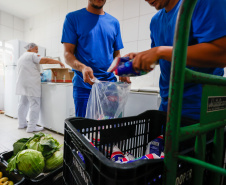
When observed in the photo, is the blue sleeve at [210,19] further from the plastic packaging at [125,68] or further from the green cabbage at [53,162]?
the green cabbage at [53,162]

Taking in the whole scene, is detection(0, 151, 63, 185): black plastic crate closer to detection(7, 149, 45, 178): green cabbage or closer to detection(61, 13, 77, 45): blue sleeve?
detection(7, 149, 45, 178): green cabbage

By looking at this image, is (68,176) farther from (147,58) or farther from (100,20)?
(100,20)

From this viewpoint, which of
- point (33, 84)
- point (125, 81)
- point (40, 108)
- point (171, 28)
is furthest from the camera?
point (40, 108)

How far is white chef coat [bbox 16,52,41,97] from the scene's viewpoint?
8.43ft

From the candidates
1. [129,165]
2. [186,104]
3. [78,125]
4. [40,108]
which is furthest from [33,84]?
[129,165]

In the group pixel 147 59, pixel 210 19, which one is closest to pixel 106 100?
pixel 147 59

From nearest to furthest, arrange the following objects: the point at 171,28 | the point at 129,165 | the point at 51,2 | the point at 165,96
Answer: the point at 129,165
the point at 171,28
the point at 165,96
the point at 51,2

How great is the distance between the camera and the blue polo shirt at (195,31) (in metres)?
0.51

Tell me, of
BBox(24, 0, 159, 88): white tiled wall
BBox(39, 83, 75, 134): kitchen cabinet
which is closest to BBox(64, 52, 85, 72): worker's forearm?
BBox(39, 83, 75, 134): kitchen cabinet

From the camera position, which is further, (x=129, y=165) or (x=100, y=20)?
(x=100, y=20)

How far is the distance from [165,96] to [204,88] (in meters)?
0.47

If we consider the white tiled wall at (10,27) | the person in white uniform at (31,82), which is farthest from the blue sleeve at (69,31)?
the white tiled wall at (10,27)

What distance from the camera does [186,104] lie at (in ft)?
2.33

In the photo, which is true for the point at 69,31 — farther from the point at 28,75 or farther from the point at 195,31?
the point at 28,75
